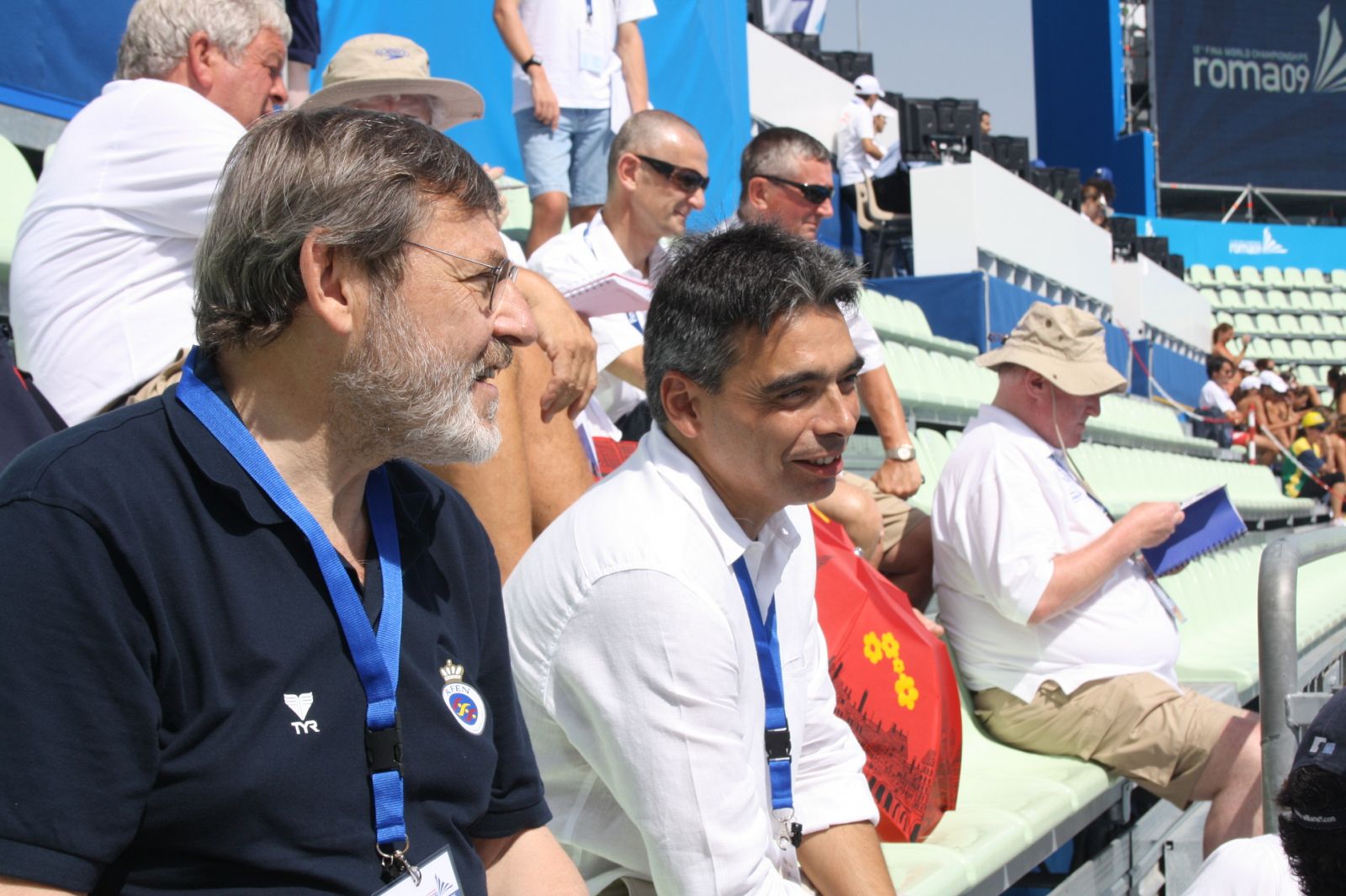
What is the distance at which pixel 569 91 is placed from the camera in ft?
16.3

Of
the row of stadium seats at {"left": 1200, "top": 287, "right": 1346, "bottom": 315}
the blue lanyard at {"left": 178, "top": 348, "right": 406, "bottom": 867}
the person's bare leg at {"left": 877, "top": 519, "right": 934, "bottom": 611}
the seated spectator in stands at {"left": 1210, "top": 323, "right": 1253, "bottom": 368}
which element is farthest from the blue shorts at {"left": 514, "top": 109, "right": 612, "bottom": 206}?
the row of stadium seats at {"left": 1200, "top": 287, "right": 1346, "bottom": 315}

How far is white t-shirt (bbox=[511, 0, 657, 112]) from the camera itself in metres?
4.97

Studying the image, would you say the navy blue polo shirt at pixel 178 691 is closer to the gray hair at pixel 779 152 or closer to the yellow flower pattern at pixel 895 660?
the yellow flower pattern at pixel 895 660

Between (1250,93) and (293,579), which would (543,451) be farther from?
(1250,93)

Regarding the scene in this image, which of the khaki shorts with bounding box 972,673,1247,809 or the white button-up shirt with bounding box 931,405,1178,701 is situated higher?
the white button-up shirt with bounding box 931,405,1178,701

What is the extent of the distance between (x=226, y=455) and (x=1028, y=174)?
13.3 meters

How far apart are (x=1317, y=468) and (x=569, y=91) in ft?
34.0

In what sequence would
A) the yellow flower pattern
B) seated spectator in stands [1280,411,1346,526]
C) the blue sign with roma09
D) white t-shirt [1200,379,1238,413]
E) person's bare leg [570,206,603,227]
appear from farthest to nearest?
the blue sign with roma09, white t-shirt [1200,379,1238,413], seated spectator in stands [1280,411,1346,526], person's bare leg [570,206,603,227], the yellow flower pattern

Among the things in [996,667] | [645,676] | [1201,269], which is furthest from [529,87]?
[1201,269]

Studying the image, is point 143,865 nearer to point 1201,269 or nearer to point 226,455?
point 226,455

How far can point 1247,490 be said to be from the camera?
10141 mm

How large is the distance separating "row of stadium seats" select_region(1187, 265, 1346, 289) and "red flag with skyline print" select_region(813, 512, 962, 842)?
68.9ft

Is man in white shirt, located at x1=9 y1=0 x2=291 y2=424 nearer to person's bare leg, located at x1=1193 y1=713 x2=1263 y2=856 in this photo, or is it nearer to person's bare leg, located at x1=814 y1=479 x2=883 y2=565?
person's bare leg, located at x1=814 y1=479 x2=883 y2=565

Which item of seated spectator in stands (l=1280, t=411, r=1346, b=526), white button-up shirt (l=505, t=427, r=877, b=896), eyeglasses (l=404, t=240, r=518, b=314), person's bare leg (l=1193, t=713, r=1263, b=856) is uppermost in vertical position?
eyeglasses (l=404, t=240, r=518, b=314)
